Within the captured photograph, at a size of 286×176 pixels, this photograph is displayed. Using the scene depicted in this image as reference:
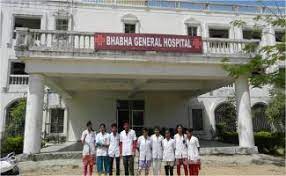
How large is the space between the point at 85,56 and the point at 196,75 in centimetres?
443

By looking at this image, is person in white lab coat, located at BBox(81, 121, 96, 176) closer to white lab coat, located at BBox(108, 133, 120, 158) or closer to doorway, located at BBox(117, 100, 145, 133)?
white lab coat, located at BBox(108, 133, 120, 158)

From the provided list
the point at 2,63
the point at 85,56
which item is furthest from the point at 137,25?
the point at 85,56

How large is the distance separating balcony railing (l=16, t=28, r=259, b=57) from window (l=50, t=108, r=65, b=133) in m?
8.40

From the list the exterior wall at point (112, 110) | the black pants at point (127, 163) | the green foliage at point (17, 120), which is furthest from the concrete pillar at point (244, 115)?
the green foliage at point (17, 120)

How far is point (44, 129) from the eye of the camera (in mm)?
19453

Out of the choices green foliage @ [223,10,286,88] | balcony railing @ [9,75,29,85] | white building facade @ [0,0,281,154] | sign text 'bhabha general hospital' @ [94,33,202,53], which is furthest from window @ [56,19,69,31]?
green foliage @ [223,10,286,88]

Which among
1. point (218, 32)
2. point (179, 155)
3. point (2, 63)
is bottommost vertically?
point (179, 155)

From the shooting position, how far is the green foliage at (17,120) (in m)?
18.2

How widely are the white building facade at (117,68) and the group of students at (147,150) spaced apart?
3.79m

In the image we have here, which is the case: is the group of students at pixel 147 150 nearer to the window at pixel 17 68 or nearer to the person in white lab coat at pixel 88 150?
the person in white lab coat at pixel 88 150

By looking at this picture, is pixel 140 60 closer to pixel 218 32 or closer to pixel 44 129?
pixel 44 129

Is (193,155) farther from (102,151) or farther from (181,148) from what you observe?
(102,151)

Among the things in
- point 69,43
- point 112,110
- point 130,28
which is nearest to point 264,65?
point 69,43

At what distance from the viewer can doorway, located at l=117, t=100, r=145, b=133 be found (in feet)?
64.3
